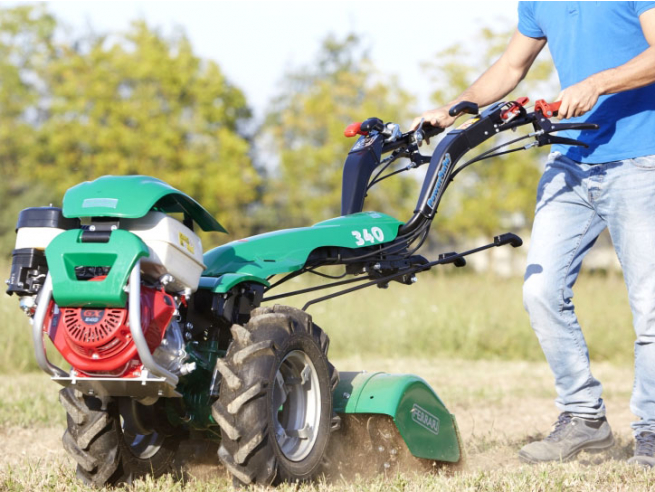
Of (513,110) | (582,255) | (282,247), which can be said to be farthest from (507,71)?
(282,247)

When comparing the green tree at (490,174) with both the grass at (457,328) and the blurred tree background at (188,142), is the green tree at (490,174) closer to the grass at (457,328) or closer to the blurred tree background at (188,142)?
the blurred tree background at (188,142)

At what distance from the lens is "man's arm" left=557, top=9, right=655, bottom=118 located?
3473mm

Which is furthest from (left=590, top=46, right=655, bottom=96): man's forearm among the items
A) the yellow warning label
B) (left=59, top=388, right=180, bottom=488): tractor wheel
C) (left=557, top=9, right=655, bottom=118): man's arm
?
(left=59, top=388, right=180, bottom=488): tractor wheel

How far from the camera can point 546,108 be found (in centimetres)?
371

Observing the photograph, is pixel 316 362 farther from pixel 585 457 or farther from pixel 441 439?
pixel 585 457

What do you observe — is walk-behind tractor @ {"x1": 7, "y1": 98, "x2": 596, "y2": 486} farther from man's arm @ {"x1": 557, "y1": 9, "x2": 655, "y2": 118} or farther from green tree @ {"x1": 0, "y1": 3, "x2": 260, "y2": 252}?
green tree @ {"x1": 0, "y1": 3, "x2": 260, "y2": 252}

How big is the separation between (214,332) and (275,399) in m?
0.34

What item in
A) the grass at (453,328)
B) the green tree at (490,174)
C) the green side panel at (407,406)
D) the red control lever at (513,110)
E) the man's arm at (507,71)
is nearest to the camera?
the green side panel at (407,406)

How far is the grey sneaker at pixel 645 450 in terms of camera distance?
3.55 m

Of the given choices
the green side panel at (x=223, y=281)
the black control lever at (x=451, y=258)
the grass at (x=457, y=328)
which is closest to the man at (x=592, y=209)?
the black control lever at (x=451, y=258)

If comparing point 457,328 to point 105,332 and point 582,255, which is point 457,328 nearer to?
point 582,255

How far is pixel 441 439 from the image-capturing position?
360 cm

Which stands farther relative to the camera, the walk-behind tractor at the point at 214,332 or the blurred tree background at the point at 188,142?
the blurred tree background at the point at 188,142

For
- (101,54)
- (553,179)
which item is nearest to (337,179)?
(101,54)
